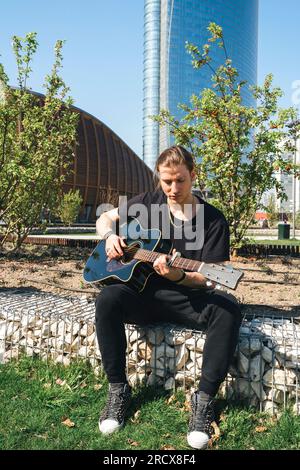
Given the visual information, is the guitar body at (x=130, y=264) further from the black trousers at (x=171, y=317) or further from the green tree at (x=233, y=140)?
the green tree at (x=233, y=140)

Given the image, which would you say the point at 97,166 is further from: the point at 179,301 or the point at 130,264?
the point at 179,301

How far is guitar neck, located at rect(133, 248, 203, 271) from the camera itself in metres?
2.52

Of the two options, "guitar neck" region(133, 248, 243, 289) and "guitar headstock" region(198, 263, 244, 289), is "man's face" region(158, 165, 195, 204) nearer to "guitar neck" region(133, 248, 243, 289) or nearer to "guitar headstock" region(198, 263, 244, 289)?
"guitar neck" region(133, 248, 243, 289)

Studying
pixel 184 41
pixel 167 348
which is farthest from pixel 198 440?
pixel 184 41

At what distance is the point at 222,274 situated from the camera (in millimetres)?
2373

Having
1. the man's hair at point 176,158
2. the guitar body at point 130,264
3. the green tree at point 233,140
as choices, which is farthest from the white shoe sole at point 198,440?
the green tree at point 233,140

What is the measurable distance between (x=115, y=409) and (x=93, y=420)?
20 cm

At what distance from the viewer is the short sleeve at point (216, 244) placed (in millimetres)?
2535

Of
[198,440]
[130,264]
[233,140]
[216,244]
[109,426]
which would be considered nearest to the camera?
[198,440]

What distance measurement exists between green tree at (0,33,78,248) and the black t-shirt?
4933 millimetres

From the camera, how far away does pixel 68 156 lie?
9430 mm
